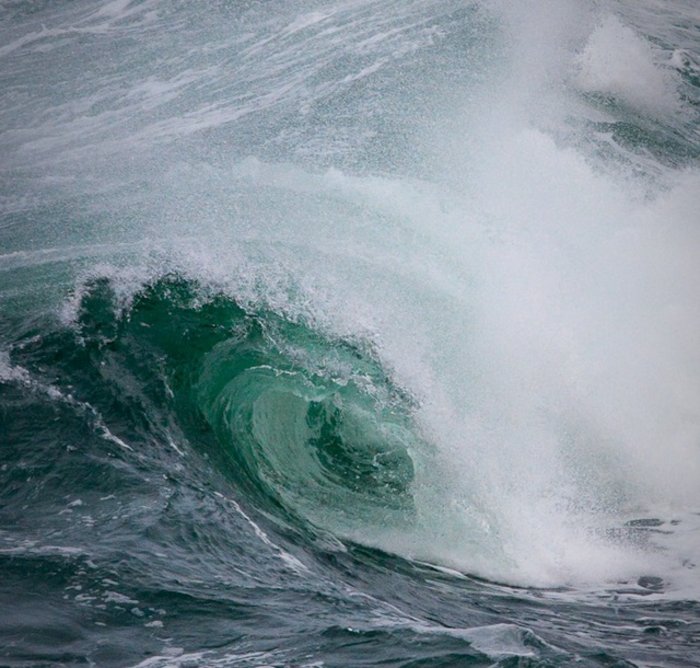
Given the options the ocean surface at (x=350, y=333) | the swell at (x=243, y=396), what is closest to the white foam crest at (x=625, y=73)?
the ocean surface at (x=350, y=333)

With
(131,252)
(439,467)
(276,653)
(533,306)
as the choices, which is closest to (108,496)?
(276,653)

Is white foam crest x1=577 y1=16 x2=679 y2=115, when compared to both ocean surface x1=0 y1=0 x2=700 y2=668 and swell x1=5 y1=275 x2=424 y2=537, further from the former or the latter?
swell x1=5 y1=275 x2=424 y2=537

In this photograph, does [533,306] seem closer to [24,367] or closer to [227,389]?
[227,389]

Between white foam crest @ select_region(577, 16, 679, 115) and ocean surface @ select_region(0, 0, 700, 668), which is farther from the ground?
white foam crest @ select_region(577, 16, 679, 115)

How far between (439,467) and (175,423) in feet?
8.66

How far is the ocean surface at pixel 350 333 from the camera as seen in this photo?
448 cm

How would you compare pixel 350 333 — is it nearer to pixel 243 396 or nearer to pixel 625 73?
pixel 243 396

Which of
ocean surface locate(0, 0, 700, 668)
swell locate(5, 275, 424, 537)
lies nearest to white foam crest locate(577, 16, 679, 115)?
ocean surface locate(0, 0, 700, 668)

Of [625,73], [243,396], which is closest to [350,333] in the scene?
[243,396]

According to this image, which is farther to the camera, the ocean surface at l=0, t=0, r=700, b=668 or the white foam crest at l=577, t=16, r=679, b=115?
the white foam crest at l=577, t=16, r=679, b=115

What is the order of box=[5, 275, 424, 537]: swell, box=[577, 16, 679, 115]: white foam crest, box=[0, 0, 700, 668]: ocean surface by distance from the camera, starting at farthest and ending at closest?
box=[577, 16, 679, 115]: white foam crest
box=[5, 275, 424, 537]: swell
box=[0, 0, 700, 668]: ocean surface

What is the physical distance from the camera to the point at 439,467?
22.9ft

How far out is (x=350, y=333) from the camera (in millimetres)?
7945

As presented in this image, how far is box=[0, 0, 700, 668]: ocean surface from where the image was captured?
448cm
